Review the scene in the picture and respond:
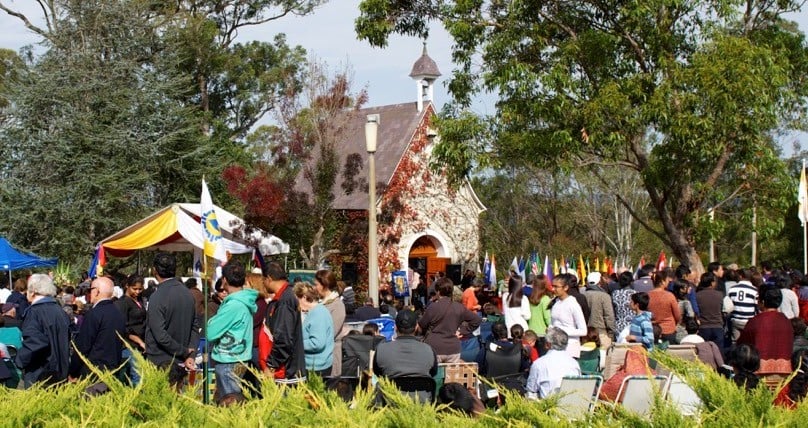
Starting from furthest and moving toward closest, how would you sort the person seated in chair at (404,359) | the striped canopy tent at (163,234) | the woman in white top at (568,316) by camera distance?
the striped canopy tent at (163,234)
the woman in white top at (568,316)
the person seated in chair at (404,359)

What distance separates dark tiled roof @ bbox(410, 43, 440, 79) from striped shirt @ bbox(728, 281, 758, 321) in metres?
25.2

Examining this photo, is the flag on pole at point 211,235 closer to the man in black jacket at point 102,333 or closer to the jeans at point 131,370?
the jeans at point 131,370

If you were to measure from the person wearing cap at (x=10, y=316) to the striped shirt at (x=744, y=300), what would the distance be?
8555mm

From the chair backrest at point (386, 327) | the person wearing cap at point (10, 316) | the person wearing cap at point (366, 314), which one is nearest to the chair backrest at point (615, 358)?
the chair backrest at point (386, 327)

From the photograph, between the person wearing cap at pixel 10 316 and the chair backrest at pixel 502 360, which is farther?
the person wearing cap at pixel 10 316

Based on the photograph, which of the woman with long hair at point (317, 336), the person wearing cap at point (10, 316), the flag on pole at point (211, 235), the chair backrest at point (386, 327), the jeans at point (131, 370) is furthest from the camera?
the chair backrest at point (386, 327)

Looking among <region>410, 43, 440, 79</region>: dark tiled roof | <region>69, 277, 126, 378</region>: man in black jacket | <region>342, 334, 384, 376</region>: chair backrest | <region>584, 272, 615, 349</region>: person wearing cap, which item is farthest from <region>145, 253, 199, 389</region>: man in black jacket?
<region>410, 43, 440, 79</region>: dark tiled roof

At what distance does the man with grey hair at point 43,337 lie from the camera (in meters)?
8.47

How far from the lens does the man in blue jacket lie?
8039mm

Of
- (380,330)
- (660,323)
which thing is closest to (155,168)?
(380,330)

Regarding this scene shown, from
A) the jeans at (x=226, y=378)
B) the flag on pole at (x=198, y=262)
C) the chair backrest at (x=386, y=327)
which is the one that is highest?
the flag on pole at (x=198, y=262)

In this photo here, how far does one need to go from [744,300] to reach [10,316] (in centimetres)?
899

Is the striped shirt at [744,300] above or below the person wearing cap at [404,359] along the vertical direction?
above

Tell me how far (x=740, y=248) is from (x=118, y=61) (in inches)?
1593
